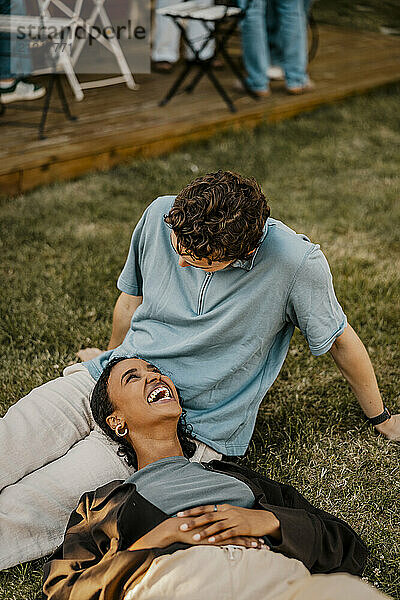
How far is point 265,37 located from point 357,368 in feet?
13.5

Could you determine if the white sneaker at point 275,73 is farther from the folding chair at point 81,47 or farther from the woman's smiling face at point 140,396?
the woman's smiling face at point 140,396

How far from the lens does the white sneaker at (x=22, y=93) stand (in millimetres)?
5325

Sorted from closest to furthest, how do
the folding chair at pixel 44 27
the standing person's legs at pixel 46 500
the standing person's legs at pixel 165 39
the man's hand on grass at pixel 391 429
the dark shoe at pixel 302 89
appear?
the standing person's legs at pixel 46 500, the man's hand on grass at pixel 391 429, the folding chair at pixel 44 27, the standing person's legs at pixel 165 39, the dark shoe at pixel 302 89

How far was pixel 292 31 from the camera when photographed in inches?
228

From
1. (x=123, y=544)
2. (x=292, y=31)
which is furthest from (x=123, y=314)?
(x=292, y=31)

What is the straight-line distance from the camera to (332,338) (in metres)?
2.21

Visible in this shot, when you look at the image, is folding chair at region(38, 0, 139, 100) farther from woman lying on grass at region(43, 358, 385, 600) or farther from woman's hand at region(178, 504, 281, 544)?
woman's hand at region(178, 504, 281, 544)

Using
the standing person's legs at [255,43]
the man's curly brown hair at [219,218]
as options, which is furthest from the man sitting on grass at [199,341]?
the standing person's legs at [255,43]

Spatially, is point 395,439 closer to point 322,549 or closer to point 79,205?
point 322,549

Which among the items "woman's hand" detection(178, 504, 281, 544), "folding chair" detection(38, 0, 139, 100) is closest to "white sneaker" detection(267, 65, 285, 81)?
"folding chair" detection(38, 0, 139, 100)

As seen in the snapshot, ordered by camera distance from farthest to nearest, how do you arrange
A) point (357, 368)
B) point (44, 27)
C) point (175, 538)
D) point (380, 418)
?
point (44, 27)
point (380, 418)
point (357, 368)
point (175, 538)

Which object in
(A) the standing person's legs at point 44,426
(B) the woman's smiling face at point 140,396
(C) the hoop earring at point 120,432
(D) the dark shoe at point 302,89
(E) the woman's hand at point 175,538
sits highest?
(B) the woman's smiling face at point 140,396

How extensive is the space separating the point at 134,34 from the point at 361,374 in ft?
18.6

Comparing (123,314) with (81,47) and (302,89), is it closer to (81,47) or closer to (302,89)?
(81,47)
